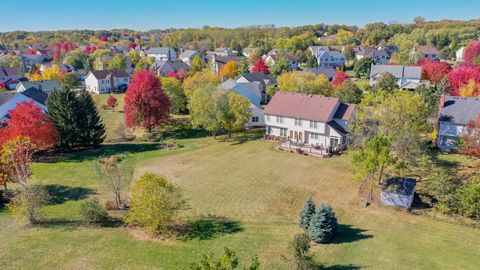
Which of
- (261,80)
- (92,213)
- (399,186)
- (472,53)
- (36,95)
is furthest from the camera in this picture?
(472,53)

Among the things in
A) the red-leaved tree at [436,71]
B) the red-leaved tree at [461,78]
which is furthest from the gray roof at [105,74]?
the red-leaved tree at [461,78]

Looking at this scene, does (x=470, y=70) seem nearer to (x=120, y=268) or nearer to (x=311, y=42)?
(x=120, y=268)

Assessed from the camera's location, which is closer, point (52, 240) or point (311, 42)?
point (52, 240)

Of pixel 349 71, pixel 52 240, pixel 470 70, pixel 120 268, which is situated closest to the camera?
pixel 120 268

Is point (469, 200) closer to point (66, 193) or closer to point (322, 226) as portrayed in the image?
point (322, 226)

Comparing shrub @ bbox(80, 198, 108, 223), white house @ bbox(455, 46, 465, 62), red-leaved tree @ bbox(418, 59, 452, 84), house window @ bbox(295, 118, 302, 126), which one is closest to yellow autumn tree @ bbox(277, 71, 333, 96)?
house window @ bbox(295, 118, 302, 126)

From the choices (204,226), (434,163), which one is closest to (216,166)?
(204,226)

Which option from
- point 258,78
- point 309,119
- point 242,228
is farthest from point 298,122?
point 258,78

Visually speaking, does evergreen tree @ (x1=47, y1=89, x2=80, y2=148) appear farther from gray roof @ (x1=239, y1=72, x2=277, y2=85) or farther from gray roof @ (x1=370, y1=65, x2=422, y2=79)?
gray roof @ (x1=370, y1=65, x2=422, y2=79)
